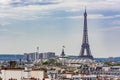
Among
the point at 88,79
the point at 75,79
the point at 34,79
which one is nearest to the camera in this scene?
the point at 34,79

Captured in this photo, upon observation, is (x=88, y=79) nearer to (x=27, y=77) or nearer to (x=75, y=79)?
(x=75, y=79)

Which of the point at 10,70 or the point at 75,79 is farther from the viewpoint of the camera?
the point at 75,79

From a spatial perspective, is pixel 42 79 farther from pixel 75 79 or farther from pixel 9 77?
pixel 75 79

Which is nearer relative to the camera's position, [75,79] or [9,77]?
[9,77]

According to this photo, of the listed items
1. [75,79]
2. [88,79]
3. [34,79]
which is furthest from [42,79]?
[88,79]

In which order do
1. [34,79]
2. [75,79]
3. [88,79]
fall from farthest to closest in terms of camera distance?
[88,79] → [75,79] → [34,79]

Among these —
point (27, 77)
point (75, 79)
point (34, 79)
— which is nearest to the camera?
point (34, 79)

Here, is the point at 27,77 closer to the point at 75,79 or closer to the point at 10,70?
the point at 10,70

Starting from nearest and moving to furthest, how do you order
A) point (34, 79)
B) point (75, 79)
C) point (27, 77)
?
1. point (34, 79)
2. point (27, 77)
3. point (75, 79)
